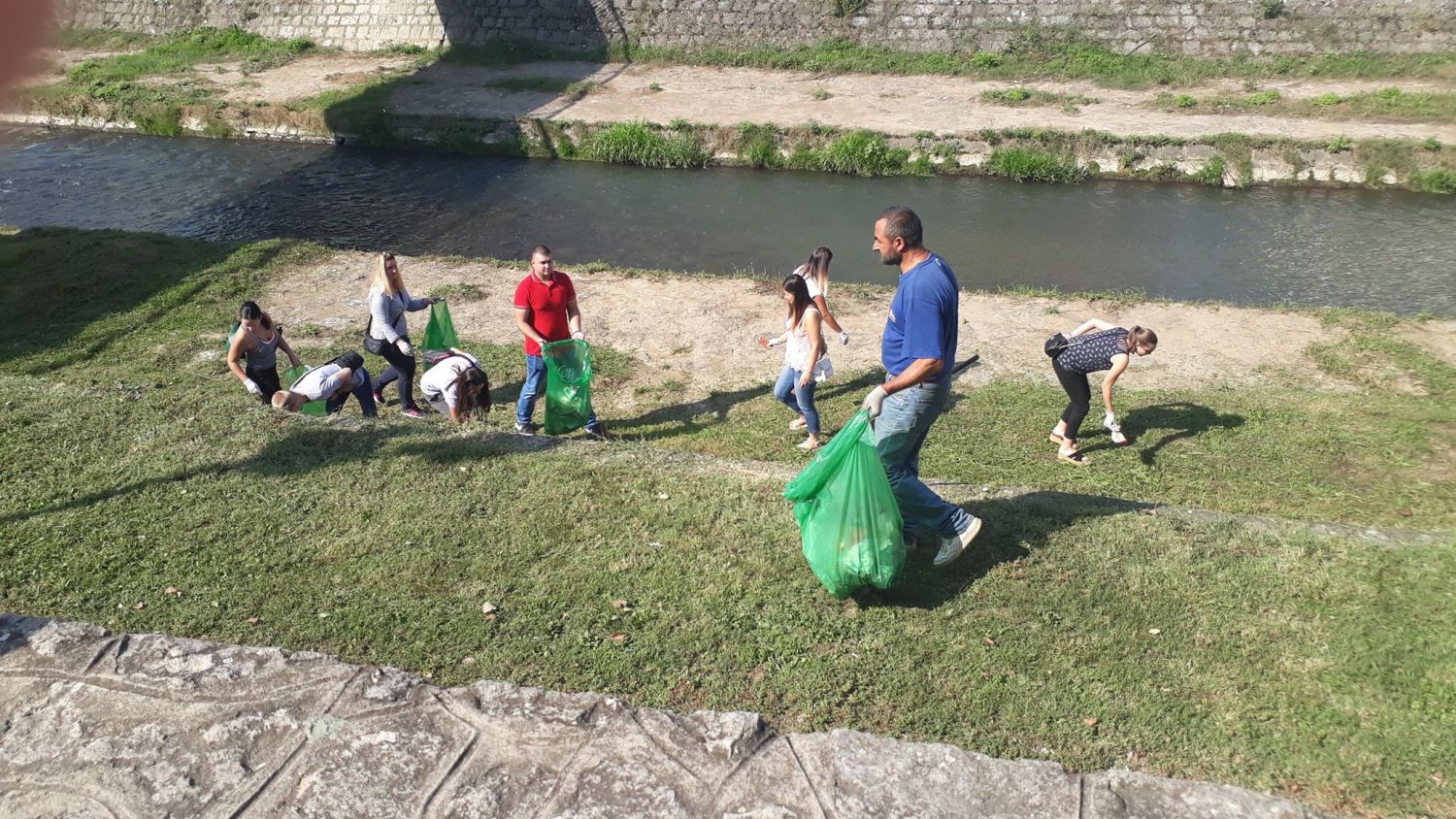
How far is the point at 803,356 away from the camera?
854 cm

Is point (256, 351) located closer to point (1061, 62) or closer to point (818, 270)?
point (818, 270)

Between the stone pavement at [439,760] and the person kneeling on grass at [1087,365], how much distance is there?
4838 mm

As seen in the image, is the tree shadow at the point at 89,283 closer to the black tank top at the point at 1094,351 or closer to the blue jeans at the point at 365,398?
the blue jeans at the point at 365,398

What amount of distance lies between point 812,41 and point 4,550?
20051mm

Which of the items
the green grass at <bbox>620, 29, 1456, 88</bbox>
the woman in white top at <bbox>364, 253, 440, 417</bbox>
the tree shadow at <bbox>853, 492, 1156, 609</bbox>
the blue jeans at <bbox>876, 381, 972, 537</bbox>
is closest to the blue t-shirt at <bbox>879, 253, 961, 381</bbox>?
the blue jeans at <bbox>876, 381, 972, 537</bbox>

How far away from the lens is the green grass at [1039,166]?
1762 centimetres

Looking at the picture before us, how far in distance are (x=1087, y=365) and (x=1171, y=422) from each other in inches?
50.6

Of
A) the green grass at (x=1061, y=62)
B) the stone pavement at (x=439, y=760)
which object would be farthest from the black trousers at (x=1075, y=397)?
the green grass at (x=1061, y=62)

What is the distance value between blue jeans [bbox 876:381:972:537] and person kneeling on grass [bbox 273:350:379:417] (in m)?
4.63

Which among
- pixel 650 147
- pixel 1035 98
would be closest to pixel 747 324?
pixel 650 147

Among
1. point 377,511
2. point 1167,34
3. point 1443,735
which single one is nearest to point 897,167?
point 1167,34

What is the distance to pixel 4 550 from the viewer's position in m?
5.52

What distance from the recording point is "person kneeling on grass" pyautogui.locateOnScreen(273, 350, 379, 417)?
820 cm

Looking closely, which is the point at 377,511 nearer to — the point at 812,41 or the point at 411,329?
the point at 411,329
